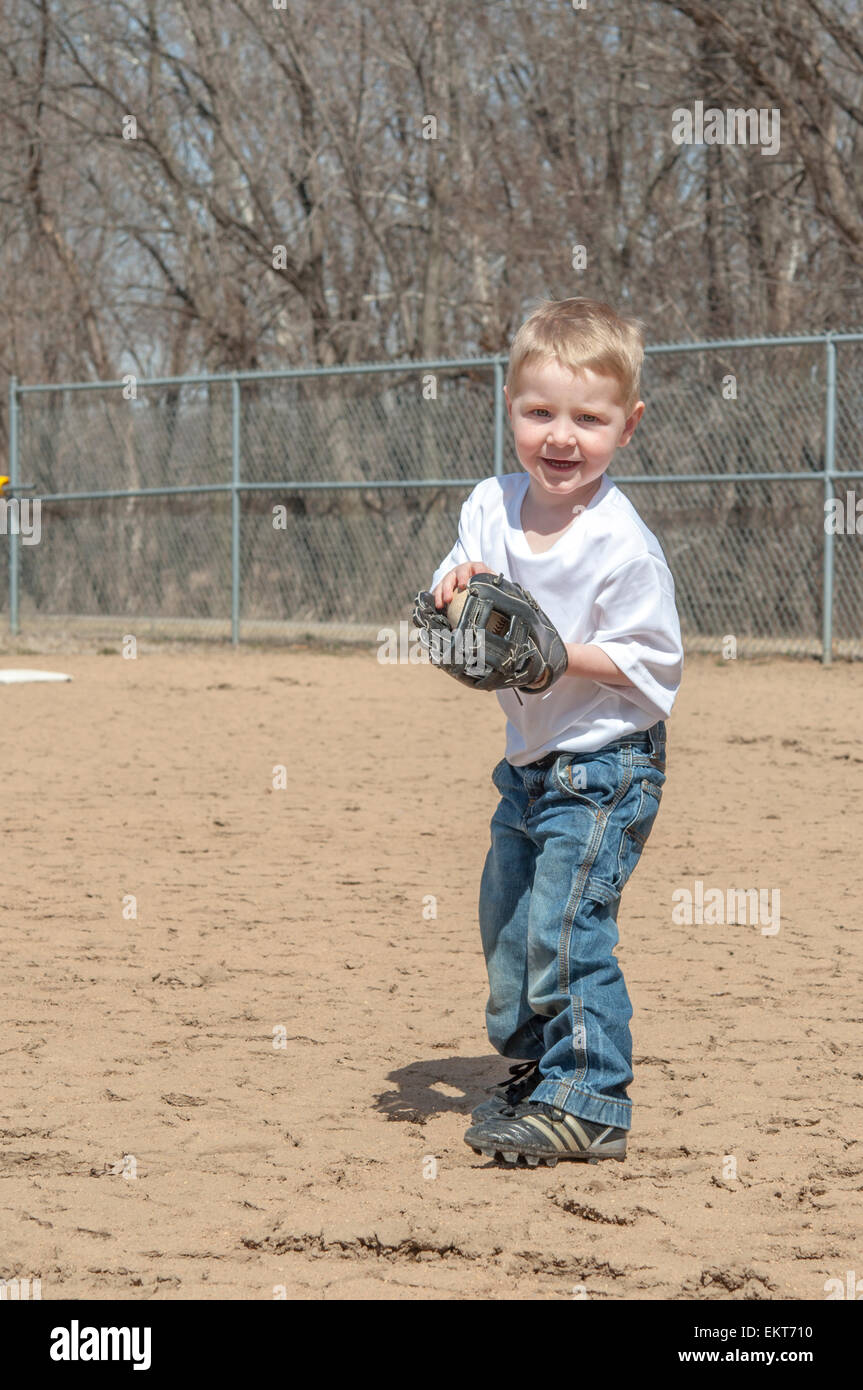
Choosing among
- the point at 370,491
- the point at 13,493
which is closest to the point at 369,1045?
the point at 370,491

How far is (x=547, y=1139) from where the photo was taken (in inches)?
132

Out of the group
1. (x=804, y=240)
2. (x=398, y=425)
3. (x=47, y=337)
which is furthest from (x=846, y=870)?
(x=47, y=337)

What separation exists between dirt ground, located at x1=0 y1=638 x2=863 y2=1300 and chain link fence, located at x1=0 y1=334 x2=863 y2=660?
5.06 meters

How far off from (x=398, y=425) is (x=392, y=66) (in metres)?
6.80

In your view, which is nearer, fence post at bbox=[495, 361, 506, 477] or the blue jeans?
the blue jeans

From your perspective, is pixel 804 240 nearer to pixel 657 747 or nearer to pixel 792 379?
pixel 792 379

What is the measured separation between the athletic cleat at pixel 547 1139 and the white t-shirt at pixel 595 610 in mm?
716

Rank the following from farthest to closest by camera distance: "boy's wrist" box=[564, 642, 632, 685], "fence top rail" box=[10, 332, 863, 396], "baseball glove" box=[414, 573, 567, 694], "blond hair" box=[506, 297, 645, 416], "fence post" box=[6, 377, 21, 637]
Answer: "fence post" box=[6, 377, 21, 637] < "fence top rail" box=[10, 332, 863, 396] < "blond hair" box=[506, 297, 645, 416] < "boy's wrist" box=[564, 642, 632, 685] < "baseball glove" box=[414, 573, 567, 694]

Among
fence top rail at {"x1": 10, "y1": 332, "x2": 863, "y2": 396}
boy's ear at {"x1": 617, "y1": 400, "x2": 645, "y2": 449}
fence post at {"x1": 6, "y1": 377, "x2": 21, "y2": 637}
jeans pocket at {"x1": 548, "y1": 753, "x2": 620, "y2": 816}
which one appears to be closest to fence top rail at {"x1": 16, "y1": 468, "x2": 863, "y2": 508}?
fence post at {"x1": 6, "y1": 377, "x2": 21, "y2": 637}

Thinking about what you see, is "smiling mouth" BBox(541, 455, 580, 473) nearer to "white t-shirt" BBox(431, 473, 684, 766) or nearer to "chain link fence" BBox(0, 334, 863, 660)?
"white t-shirt" BBox(431, 473, 684, 766)

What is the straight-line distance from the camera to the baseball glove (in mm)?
3076

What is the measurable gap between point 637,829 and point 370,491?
13.2m

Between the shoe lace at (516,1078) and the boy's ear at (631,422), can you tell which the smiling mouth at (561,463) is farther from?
the shoe lace at (516,1078)
